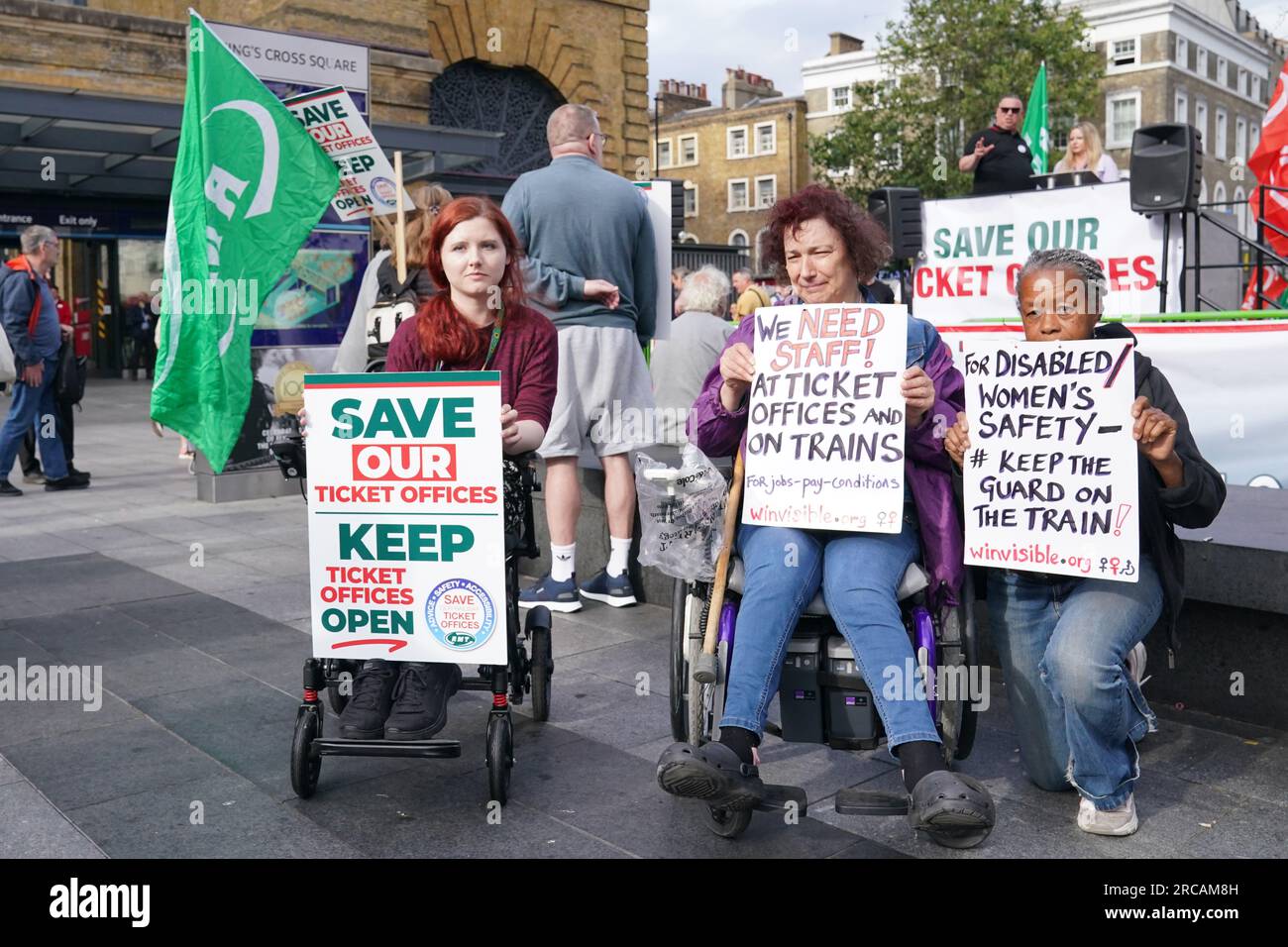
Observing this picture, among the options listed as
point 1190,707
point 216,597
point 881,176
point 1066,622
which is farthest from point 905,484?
point 881,176

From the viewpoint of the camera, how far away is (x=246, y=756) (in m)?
3.91

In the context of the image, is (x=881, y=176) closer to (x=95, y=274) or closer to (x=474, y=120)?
(x=474, y=120)

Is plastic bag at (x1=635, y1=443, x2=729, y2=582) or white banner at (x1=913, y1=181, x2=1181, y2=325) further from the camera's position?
white banner at (x1=913, y1=181, x2=1181, y2=325)

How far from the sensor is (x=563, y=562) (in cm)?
583

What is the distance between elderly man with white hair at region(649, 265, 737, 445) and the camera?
23.9ft

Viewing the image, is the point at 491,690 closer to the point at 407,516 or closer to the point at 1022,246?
the point at 407,516

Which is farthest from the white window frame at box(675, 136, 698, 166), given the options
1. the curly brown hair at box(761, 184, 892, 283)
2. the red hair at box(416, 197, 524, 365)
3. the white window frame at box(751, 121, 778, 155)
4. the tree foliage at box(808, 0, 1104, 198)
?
the curly brown hair at box(761, 184, 892, 283)

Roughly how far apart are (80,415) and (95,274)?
9655 mm

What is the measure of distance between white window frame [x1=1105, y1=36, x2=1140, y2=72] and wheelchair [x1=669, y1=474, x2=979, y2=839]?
5756 cm

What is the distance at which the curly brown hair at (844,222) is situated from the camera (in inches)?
143

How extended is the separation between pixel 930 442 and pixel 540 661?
1.51 metres

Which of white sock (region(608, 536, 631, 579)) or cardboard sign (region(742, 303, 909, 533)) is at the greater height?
cardboard sign (region(742, 303, 909, 533))

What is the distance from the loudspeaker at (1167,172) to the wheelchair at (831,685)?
4.88 meters

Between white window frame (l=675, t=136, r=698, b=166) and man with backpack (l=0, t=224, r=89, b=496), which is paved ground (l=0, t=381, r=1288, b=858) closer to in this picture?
man with backpack (l=0, t=224, r=89, b=496)
